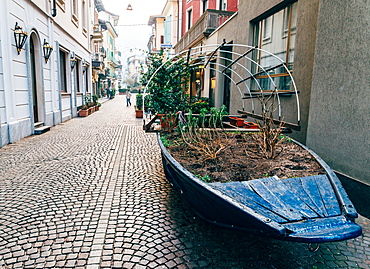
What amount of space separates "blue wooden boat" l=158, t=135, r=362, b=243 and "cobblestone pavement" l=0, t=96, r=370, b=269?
0.44m

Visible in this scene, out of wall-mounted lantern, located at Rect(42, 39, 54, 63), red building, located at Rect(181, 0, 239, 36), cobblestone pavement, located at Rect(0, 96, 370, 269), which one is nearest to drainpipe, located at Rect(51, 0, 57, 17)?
wall-mounted lantern, located at Rect(42, 39, 54, 63)

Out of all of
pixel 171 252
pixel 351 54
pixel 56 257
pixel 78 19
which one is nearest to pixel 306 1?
pixel 351 54

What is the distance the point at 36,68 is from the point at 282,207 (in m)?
10.7

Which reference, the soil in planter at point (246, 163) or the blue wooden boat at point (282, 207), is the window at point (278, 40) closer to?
the soil in planter at point (246, 163)

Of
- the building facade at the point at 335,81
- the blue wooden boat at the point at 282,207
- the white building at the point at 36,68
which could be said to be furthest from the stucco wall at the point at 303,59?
the white building at the point at 36,68

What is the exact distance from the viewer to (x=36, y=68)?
10531 millimetres

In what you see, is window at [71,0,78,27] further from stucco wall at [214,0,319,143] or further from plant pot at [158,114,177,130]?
stucco wall at [214,0,319,143]

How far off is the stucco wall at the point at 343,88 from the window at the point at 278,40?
205 centimetres

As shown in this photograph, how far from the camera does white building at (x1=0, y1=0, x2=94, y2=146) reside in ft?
25.6

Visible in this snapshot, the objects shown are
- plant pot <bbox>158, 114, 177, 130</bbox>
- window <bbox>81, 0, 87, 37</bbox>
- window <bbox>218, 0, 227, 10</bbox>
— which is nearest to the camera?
plant pot <bbox>158, 114, 177, 130</bbox>

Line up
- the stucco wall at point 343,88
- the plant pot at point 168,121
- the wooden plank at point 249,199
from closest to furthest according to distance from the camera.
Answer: the wooden plank at point 249,199, the stucco wall at point 343,88, the plant pot at point 168,121

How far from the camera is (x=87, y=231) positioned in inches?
127

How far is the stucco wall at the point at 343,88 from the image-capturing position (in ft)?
11.9

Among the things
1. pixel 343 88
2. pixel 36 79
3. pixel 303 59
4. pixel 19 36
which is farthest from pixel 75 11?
pixel 343 88
